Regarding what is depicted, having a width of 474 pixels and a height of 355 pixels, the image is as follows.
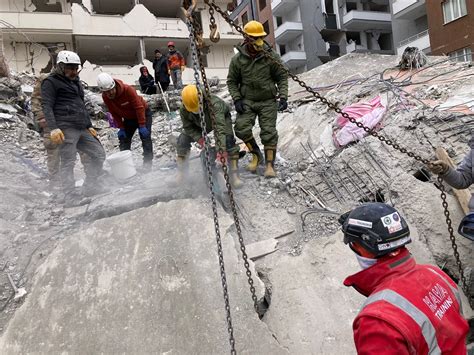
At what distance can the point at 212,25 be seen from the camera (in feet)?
9.08

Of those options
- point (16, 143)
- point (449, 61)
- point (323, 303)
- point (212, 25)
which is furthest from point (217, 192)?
point (449, 61)

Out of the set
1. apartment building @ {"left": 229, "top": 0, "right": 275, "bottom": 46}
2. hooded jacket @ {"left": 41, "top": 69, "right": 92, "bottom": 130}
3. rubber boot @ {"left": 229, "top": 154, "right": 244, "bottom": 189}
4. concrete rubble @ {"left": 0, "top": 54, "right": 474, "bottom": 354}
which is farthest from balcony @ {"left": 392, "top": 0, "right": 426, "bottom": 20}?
hooded jacket @ {"left": 41, "top": 69, "right": 92, "bottom": 130}

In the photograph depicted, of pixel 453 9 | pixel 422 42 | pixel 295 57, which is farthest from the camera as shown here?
pixel 295 57

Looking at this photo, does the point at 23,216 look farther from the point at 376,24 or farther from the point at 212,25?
the point at 376,24

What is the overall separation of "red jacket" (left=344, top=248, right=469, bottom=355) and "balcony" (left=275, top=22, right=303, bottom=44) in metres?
28.3

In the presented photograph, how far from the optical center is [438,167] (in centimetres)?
306

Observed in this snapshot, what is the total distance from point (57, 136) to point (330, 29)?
25.4 meters

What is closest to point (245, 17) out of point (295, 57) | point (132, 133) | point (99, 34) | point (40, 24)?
point (295, 57)

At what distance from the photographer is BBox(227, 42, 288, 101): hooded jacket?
15.0 ft

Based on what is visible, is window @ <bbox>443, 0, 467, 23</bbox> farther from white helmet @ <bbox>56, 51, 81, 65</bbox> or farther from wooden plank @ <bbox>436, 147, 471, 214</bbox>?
white helmet @ <bbox>56, 51, 81, 65</bbox>

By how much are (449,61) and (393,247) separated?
7.57 metres

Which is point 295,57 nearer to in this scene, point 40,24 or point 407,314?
point 40,24

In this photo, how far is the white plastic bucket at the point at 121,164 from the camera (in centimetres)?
531

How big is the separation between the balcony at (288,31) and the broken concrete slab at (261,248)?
86.7ft
